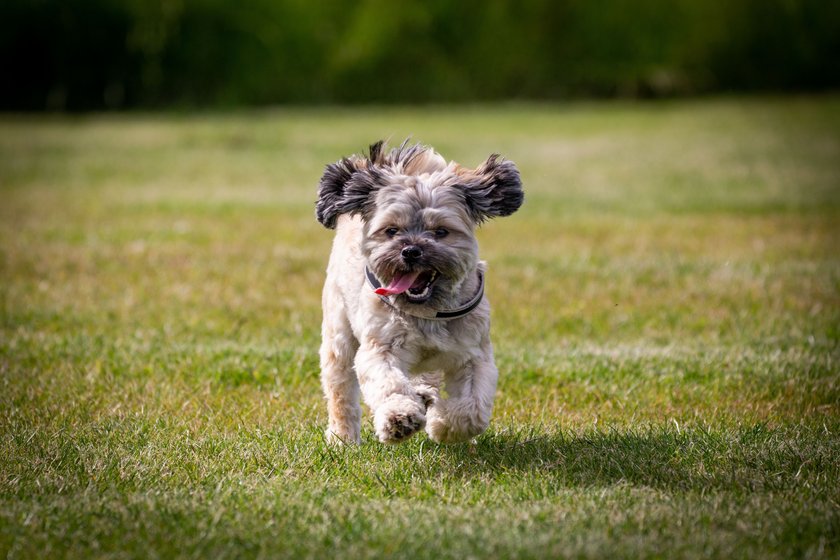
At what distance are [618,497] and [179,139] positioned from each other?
68.0 ft

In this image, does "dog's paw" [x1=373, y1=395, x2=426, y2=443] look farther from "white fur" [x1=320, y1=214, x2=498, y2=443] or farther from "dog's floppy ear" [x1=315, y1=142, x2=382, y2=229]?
"dog's floppy ear" [x1=315, y1=142, x2=382, y2=229]

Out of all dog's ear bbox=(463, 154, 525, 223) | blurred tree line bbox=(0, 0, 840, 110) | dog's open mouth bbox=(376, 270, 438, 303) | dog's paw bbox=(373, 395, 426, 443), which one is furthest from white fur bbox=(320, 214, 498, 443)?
blurred tree line bbox=(0, 0, 840, 110)

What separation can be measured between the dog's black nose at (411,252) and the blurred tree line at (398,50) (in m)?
28.3

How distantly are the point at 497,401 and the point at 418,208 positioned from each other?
70.2 inches

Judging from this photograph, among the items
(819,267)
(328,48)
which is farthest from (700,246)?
(328,48)

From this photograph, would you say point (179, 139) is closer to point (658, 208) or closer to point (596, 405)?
point (658, 208)

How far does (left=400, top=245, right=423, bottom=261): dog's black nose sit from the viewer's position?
16.3ft

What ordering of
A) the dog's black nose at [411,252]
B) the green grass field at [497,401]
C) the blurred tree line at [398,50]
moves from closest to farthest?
the green grass field at [497,401] < the dog's black nose at [411,252] < the blurred tree line at [398,50]

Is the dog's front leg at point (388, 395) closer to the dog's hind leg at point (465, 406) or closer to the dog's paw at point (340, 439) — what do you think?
the dog's hind leg at point (465, 406)

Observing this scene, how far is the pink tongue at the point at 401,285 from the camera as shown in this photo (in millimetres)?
5051

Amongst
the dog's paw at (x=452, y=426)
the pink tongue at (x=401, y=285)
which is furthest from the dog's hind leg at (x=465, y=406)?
the pink tongue at (x=401, y=285)

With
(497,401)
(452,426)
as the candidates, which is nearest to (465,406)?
(452,426)

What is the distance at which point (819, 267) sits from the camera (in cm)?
1034

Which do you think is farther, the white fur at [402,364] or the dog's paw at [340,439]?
the dog's paw at [340,439]
